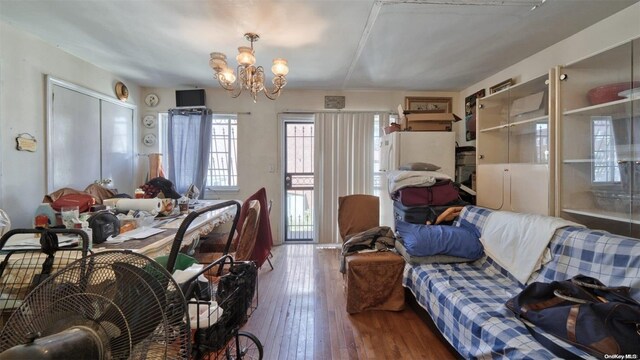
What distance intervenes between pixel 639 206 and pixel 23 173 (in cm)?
462

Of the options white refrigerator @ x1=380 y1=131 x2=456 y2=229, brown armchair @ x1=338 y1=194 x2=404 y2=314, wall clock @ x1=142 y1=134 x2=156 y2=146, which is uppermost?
wall clock @ x1=142 y1=134 x2=156 y2=146

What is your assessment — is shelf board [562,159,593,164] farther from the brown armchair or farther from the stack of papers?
the stack of papers

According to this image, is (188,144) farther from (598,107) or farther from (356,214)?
(598,107)

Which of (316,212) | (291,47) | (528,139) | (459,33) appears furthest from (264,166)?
(528,139)

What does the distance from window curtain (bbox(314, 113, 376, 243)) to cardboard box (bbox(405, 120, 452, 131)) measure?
868mm

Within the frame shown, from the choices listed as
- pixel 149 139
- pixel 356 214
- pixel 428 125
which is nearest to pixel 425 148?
pixel 428 125

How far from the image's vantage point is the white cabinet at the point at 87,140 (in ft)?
8.48

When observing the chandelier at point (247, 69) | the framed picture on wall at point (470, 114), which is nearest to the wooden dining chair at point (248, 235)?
the chandelier at point (247, 69)

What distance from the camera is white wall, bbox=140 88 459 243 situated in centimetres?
389

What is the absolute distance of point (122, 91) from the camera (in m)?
3.42

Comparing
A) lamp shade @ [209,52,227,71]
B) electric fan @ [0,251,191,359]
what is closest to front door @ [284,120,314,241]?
lamp shade @ [209,52,227,71]

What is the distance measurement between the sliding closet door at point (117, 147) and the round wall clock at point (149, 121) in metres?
0.21

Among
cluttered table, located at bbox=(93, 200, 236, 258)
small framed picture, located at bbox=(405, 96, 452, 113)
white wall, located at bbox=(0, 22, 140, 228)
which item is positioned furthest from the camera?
small framed picture, located at bbox=(405, 96, 452, 113)

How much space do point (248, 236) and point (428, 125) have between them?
244cm
